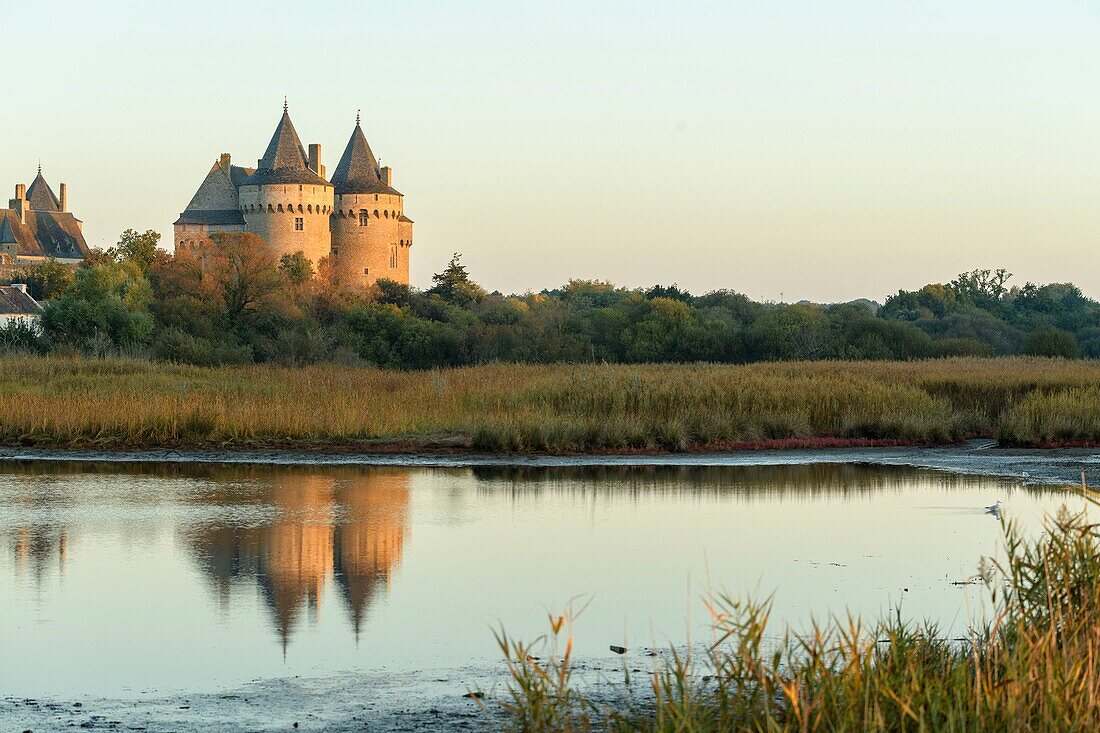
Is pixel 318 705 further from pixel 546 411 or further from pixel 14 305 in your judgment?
pixel 14 305

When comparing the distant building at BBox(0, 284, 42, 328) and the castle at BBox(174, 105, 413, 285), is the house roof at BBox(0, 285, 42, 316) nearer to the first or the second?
the distant building at BBox(0, 284, 42, 328)

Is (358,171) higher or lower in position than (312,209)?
higher

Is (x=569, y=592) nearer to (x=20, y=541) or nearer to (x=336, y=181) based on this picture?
(x=20, y=541)

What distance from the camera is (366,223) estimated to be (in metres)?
90.4

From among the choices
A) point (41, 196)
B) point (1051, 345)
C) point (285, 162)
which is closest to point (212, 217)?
point (285, 162)

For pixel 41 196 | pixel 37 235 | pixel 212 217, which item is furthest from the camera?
pixel 41 196

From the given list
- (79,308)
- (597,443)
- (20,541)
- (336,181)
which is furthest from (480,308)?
(20,541)

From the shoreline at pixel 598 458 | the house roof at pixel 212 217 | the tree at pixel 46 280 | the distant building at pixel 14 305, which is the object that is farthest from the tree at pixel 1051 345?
the tree at pixel 46 280

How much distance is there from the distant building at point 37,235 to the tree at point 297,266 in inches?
1850

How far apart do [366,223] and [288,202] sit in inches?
209

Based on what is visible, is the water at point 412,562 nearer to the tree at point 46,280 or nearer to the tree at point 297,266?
the tree at point 297,266

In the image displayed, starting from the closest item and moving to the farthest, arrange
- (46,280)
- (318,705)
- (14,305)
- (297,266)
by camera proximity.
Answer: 1. (318,705)
2. (297,266)
3. (14,305)
4. (46,280)

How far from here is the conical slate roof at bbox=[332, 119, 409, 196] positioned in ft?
299

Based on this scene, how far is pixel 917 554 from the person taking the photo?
1173cm
